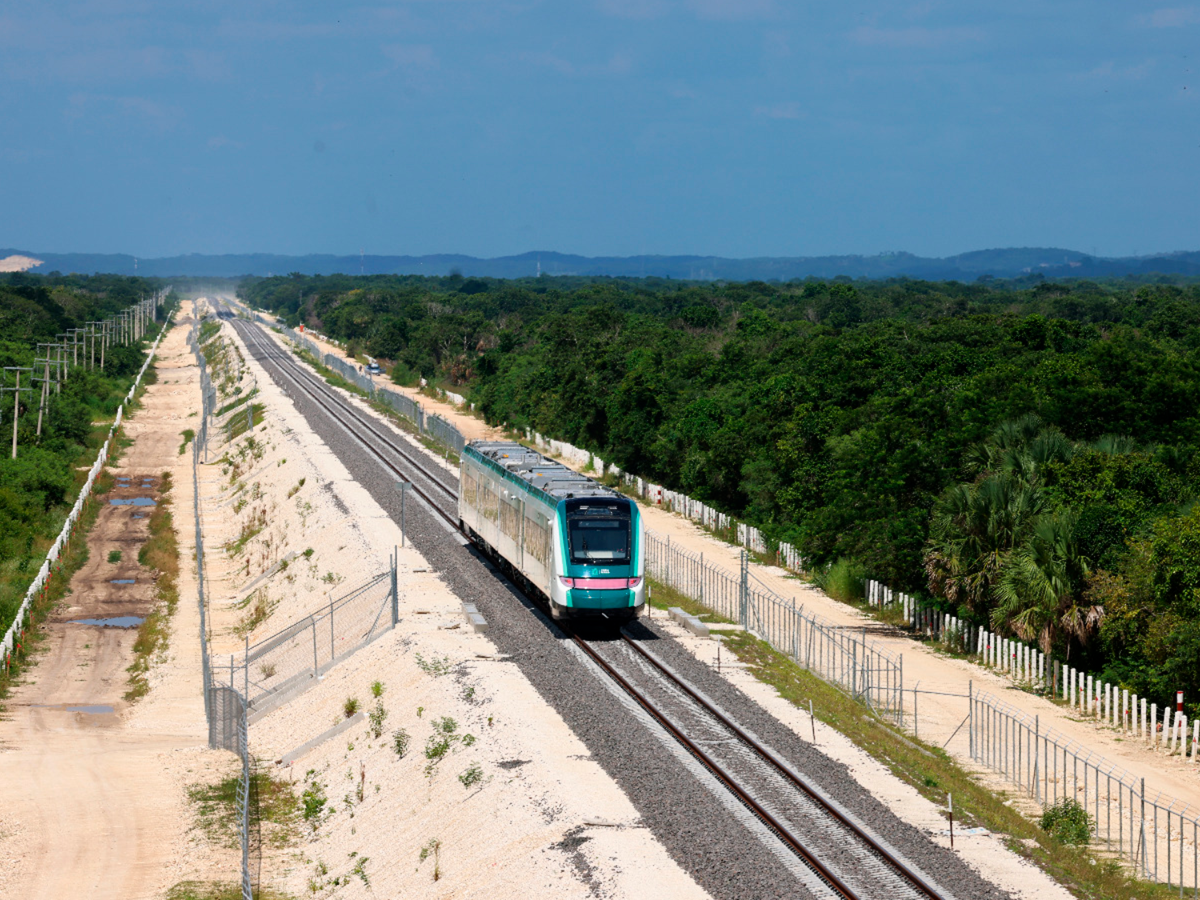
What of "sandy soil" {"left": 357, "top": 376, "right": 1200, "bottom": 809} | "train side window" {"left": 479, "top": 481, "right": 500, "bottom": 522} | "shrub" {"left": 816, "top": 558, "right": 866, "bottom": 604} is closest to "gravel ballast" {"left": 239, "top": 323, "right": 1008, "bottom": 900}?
"train side window" {"left": 479, "top": 481, "right": 500, "bottom": 522}

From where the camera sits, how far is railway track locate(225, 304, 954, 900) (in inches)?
634

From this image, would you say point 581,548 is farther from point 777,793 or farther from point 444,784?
point 777,793

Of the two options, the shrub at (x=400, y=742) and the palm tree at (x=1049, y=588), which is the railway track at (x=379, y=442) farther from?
the palm tree at (x=1049, y=588)

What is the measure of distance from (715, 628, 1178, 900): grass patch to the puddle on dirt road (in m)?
21.4

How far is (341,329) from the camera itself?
564ft

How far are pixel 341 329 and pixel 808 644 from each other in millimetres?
148587

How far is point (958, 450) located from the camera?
124 ft

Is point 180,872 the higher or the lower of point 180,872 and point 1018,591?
the lower

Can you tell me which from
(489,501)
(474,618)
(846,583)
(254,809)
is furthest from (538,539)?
(846,583)

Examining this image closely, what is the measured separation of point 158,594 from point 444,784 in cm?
2732

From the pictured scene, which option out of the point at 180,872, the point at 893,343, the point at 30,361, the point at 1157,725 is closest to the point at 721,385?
the point at 893,343

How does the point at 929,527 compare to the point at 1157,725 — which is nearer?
the point at 1157,725

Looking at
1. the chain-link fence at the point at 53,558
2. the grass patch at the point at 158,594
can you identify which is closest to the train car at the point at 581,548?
the grass patch at the point at 158,594

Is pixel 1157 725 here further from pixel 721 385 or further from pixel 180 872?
pixel 721 385
